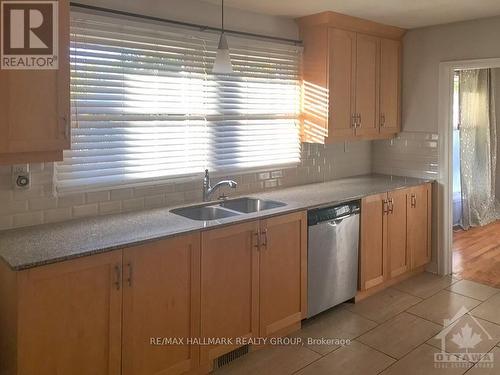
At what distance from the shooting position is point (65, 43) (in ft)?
7.62

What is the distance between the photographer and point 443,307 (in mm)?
3697

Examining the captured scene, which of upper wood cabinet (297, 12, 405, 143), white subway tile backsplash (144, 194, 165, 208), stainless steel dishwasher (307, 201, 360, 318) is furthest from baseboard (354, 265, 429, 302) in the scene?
white subway tile backsplash (144, 194, 165, 208)

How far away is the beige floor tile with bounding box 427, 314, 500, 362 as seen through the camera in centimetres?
302

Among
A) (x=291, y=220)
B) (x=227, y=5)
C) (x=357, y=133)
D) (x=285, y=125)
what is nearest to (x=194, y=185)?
(x=291, y=220)

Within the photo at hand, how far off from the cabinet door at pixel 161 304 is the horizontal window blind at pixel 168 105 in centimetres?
76

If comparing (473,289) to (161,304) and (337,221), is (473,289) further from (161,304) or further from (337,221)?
(161,304)

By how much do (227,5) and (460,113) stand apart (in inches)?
160

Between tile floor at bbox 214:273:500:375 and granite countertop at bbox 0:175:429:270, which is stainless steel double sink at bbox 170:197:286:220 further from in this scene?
tile floor at bbox 214:273:500:375

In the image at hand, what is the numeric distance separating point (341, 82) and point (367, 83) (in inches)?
14.7

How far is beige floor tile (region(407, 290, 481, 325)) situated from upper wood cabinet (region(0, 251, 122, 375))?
2.37m

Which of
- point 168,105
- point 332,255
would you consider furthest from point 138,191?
point 332,255

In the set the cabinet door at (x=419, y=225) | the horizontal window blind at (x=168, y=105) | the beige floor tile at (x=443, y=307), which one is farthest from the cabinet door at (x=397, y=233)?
the horizontal window blind at (x=168, y=105)

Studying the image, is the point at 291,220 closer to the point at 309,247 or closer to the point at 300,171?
the point at 309,247

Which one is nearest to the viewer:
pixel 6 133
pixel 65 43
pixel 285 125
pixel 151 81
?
pixel 6 133
